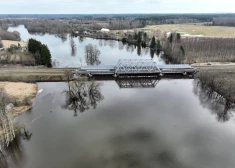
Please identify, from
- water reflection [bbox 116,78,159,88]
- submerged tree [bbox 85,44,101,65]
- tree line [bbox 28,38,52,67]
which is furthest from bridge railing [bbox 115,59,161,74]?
tree line [bbox 28,38,52,67]

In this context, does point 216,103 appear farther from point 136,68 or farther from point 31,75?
point 31,75

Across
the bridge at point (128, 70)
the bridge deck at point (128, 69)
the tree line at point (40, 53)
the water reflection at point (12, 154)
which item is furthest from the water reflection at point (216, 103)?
the tree line at point (40, 53)

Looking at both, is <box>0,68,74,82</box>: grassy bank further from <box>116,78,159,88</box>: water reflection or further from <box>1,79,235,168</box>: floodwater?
<box>116,78,159,88</box>: water reflection

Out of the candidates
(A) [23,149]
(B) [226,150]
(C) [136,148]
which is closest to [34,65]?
(A) [23,149]

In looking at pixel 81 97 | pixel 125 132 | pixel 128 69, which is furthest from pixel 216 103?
pixel 81 97

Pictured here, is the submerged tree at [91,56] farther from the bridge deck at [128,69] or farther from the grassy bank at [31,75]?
the grassy bank at [31,75]
